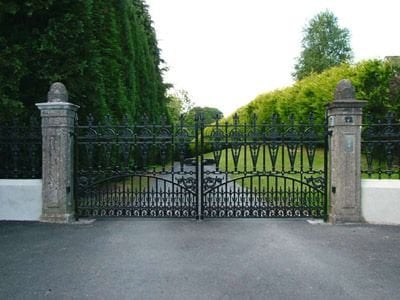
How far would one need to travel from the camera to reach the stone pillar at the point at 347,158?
7805 millimetres

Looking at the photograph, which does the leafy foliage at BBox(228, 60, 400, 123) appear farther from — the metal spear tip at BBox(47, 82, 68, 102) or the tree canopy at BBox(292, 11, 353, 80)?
the tree canopy at BBox(292, 11, 353, 80)

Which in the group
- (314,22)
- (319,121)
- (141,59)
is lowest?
(319,121)

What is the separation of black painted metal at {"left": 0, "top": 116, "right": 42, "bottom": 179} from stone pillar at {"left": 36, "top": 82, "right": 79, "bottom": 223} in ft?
1.10

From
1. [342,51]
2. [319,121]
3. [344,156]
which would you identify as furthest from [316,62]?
[344,156]

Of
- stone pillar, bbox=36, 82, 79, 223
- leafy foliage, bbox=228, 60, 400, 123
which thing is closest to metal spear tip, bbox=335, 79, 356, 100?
leafy foliage, bbox=228, 60, 400, 123

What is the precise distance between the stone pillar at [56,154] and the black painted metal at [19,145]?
0.33 metres

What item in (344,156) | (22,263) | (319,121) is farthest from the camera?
(319,121)

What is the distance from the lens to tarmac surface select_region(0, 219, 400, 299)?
4.45 meters

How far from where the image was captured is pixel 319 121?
16.6m

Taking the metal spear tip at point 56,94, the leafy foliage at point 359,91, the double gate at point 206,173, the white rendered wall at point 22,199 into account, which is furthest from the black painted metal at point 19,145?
the leafy foliage at point 359,91

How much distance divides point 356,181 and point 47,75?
6.66 m

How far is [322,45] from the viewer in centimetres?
5181

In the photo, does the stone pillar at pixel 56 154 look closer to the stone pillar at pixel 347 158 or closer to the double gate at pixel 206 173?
the double gate at pixel 206 173

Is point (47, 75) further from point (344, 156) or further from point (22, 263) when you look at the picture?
point (344, 156)
